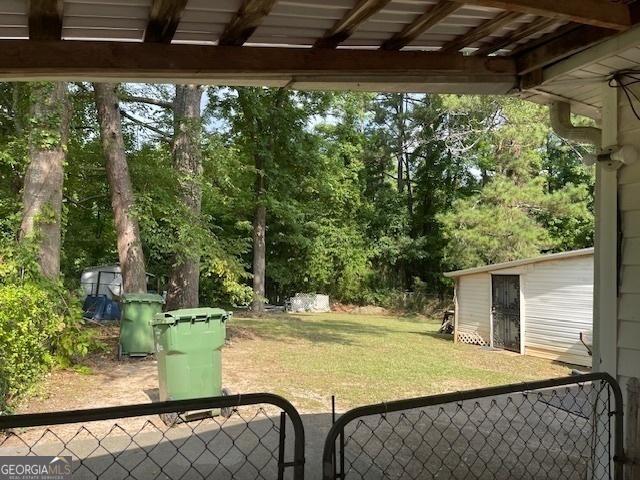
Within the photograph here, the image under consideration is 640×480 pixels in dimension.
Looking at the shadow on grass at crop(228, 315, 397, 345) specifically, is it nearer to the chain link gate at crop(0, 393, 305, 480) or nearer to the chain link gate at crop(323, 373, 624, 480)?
the chain link gate at crop(323, 373, 624, 480)

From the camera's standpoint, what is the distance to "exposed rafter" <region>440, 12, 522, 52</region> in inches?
97.5

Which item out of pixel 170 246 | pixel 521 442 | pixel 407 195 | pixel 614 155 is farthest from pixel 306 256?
pixel 614 155

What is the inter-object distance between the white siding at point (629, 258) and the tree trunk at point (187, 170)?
811 cm

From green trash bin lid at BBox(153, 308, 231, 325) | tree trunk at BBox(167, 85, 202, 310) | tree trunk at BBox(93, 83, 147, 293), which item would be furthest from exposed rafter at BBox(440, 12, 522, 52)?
tree trunk at BBox(167, 85, 202, 310)

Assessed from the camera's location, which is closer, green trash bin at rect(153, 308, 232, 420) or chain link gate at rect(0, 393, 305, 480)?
chain link gate at rect(0, 393, 305, 480)

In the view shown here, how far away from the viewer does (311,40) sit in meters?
2.63

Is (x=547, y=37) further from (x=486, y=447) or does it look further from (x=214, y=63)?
(x=486, y=447)

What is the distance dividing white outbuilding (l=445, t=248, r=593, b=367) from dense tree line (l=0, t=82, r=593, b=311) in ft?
19.1

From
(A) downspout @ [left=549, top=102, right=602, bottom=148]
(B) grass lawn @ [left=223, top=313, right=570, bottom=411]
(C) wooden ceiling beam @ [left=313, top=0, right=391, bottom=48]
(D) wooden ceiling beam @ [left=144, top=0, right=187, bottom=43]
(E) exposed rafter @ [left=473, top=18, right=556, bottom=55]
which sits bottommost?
(B) grass lawn @ [left=223, top=313, right=570, bottom=411]

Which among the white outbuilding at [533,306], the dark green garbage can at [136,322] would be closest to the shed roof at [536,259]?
the white outbuilding at [533,306]

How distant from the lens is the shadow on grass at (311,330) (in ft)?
45.5

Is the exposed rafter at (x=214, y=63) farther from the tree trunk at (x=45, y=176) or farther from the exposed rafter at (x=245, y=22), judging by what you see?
the tree trunk at (x=45, y=176)

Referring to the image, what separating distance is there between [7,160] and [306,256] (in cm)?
1886

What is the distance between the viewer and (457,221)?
21047mm
